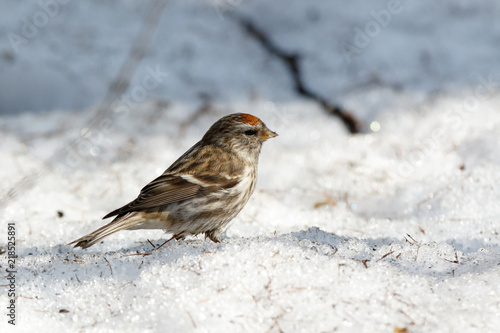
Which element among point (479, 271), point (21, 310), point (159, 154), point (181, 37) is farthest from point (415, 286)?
point (181, 37)

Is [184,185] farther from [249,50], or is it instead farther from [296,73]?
[249,50]

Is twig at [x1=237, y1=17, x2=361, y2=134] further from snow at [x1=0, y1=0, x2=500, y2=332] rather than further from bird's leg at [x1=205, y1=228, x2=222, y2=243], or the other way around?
bird's leg at [x1=205, y1=228, x2=222, y2=243]

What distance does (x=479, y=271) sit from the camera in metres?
2.71

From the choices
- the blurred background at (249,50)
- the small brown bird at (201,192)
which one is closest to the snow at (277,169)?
the blurred background at (249,50)

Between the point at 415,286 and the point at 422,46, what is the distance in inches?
168

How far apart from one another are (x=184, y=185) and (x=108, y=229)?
615 millimetres

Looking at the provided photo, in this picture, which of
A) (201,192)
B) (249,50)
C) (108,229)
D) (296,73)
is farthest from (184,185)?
(249,50)

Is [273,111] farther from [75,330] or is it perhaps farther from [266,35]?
[75,330]

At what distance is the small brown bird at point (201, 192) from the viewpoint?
3412 millimetres

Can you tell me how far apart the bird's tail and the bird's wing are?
0.06 metres

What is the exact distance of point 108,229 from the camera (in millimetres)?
3164

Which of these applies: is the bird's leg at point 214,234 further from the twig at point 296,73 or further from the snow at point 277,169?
the twig at point 296,73

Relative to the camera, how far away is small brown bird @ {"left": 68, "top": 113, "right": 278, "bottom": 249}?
134 inches

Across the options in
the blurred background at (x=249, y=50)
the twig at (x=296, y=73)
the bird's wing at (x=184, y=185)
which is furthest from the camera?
the blurred background at (x=249, y=50)
